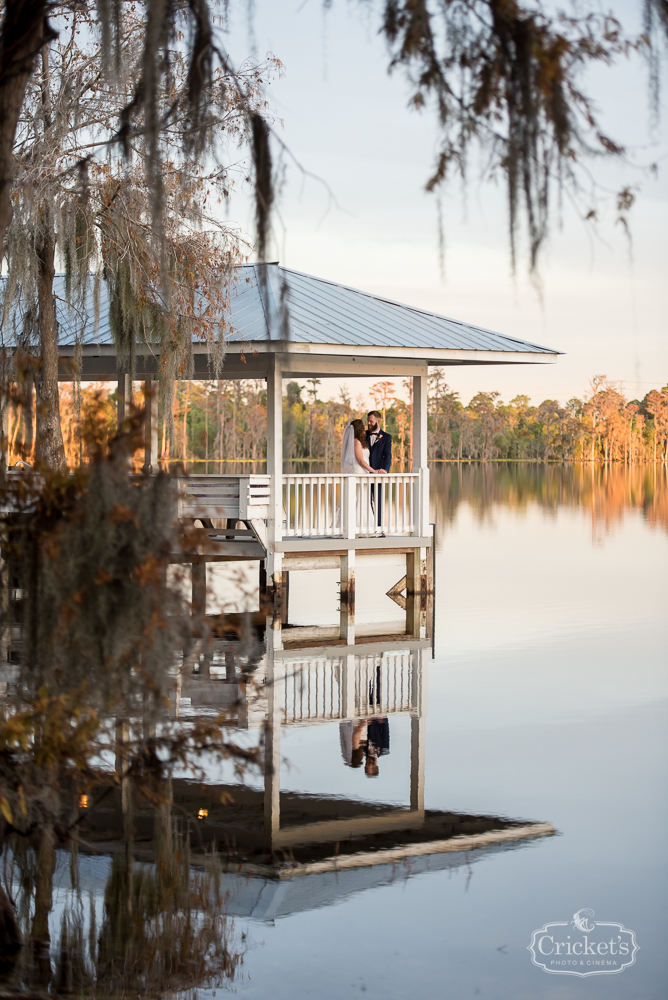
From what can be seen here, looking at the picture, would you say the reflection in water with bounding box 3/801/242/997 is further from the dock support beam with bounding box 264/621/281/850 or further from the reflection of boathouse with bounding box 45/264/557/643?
the reflection of boathouse with bounding box 45/264/557/643

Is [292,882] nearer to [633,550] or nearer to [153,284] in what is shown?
[153,284]

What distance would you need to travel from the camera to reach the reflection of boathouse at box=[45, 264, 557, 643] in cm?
1510

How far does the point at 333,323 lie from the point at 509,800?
374 inches

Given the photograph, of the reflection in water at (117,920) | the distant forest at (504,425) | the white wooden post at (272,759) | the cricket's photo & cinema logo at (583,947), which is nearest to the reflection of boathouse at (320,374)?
the white wooden post at (272,759)

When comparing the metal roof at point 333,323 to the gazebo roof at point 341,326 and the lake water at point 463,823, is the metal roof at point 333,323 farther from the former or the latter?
the lake water at point 463,823

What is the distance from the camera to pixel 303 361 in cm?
1633

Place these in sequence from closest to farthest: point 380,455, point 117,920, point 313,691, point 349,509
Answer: point 117,920 < point 313,691 < point 349,509 < point 380,455

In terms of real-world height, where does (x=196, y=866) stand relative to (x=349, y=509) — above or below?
below

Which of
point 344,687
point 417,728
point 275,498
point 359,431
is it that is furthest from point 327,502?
point 417,728

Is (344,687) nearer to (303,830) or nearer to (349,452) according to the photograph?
(303,830)

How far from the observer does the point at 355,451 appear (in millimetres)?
16703

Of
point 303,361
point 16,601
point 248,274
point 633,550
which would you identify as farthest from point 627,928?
point 633,550

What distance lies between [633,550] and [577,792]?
20.5m

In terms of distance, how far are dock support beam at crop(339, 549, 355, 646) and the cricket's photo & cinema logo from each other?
29.9ft
